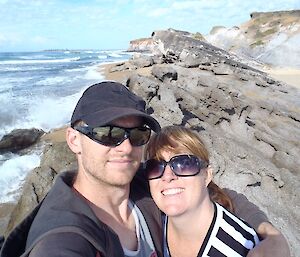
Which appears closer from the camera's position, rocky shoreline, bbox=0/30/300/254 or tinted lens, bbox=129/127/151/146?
tinted lens, bbox=129/127/151/146

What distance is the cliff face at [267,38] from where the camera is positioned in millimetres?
48719

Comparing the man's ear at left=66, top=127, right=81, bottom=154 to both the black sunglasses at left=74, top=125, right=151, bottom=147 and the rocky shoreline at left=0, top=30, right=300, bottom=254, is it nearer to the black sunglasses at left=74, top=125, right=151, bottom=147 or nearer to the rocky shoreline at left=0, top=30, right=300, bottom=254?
the black sunglasses at left=74, top=125, right=151, bottom=147

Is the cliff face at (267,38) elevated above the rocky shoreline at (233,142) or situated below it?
below

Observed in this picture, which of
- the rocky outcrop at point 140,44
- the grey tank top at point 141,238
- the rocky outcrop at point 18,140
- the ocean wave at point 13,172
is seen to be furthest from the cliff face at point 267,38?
the grey tank top at point 141,238

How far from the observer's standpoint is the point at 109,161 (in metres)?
2.43

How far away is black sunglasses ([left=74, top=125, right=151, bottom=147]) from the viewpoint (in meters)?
2.34

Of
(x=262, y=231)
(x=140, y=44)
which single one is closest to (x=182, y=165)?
(x=262, y=231)

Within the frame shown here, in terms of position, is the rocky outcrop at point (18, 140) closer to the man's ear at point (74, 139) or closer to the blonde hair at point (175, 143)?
the blonde hair at point (175, 143)

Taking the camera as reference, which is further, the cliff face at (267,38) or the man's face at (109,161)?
the cliff face at (267,38)

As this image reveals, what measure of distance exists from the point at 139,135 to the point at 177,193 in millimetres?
515

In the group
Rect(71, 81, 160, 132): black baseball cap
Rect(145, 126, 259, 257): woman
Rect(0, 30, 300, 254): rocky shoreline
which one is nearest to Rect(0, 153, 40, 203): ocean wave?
Rect(0, 30, 300, 254): rocky shoreline

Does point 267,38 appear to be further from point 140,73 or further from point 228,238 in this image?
point 228,238

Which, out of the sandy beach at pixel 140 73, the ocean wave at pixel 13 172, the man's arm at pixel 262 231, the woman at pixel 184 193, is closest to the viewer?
the man's arm at pixel 262 231

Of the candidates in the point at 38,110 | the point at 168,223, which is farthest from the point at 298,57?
the point at 168,223
